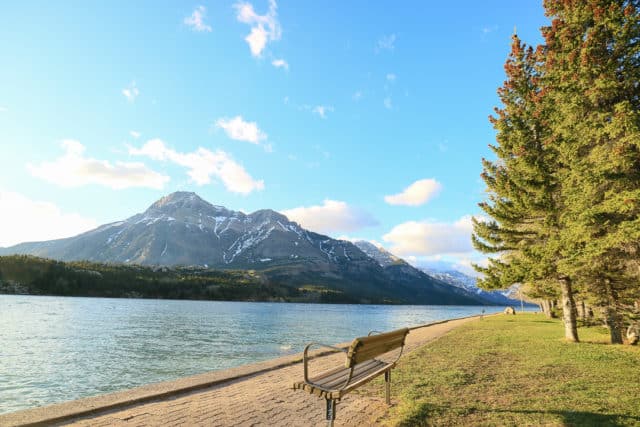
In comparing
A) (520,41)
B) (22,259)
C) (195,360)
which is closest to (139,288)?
(22,259)

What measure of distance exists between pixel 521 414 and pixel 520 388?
96.1 inches

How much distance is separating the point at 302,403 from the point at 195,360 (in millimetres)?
13734

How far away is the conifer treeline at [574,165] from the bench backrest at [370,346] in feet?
31.1

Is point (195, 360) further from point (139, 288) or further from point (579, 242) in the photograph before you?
point (139, 288)

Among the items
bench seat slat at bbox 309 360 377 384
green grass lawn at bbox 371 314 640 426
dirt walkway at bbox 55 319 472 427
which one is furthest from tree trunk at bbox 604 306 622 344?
bench seat slat at bbox 309 360 377 384

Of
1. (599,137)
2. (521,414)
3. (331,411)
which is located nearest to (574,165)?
(599,137)

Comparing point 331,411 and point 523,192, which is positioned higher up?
point 523,192

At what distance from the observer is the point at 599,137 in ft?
45.3

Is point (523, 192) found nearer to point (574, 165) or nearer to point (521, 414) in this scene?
point (574, 165)

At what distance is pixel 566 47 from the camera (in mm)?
15992

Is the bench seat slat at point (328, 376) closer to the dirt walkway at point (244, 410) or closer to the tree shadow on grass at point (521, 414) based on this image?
the dirt walkway at point (244, 410)

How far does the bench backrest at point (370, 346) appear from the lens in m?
6.04

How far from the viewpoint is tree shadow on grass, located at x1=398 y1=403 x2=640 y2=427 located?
6734mm

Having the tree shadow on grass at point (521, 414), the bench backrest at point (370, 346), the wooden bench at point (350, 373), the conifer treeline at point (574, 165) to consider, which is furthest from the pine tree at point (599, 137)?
the wooden bench at point (350, 373)
